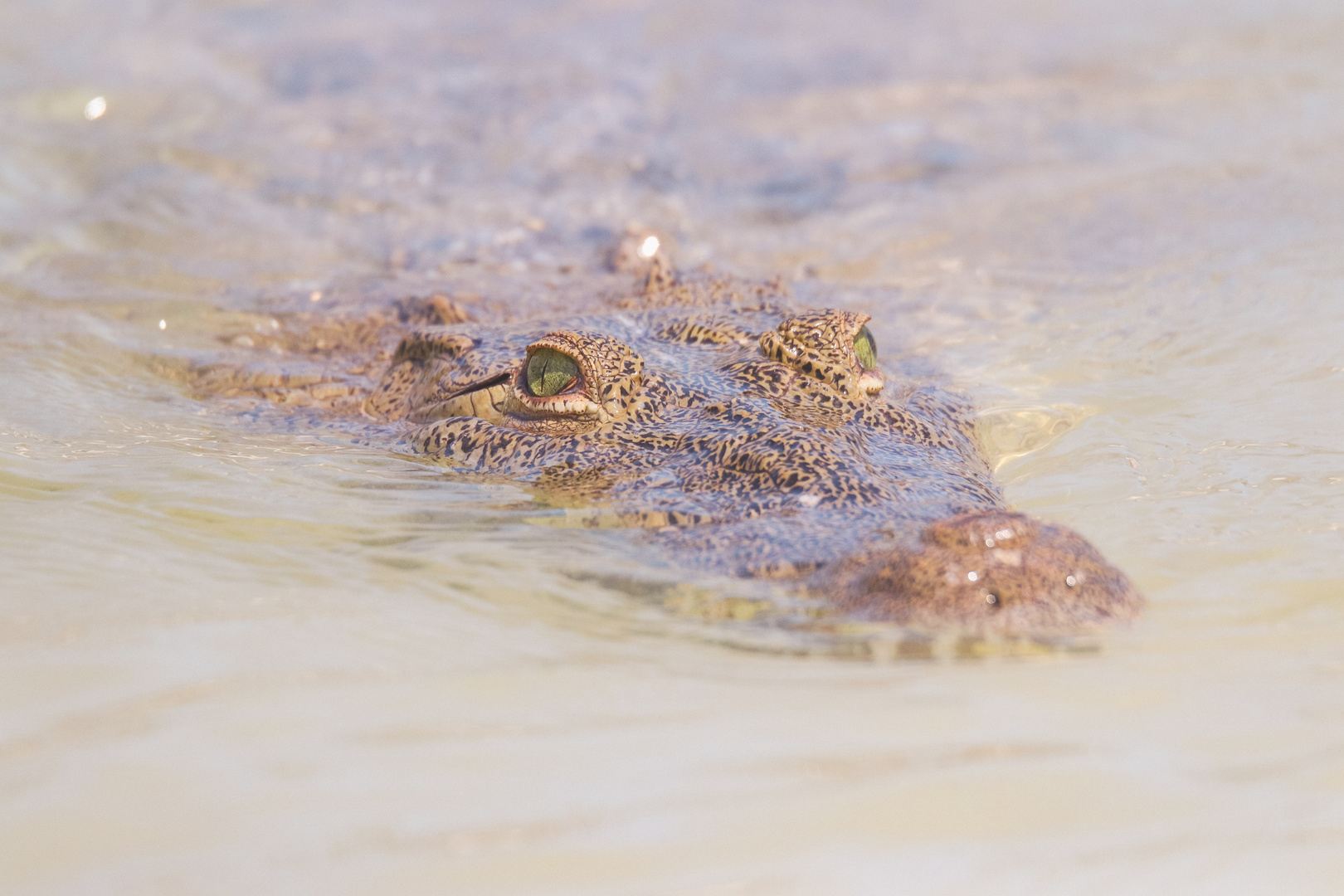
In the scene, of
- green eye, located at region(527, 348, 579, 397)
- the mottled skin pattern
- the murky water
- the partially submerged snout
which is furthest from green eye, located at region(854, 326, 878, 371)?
the partially submerged snout

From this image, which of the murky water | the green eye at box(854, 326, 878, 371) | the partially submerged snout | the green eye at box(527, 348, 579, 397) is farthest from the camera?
the green eye at box(854, 326, 878, 371)

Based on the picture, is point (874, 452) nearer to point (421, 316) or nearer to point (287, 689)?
point (287, 689)

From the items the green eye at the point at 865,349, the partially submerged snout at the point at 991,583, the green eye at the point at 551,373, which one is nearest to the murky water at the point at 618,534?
the partially submerged snout at the point at 991,583

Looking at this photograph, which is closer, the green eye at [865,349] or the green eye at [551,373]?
the green eye at [551,373]

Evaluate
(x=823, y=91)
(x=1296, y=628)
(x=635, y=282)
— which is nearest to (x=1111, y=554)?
(x=1296, y=628)

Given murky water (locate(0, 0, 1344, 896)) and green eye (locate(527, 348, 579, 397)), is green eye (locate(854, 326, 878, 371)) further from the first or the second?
green eye (locate(527, 348, 579, 397))

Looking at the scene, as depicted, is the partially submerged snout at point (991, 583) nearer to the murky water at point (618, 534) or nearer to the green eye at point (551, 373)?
the murky water at point (618, 534)

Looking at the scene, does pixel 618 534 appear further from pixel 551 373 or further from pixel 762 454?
pixel 551 373
